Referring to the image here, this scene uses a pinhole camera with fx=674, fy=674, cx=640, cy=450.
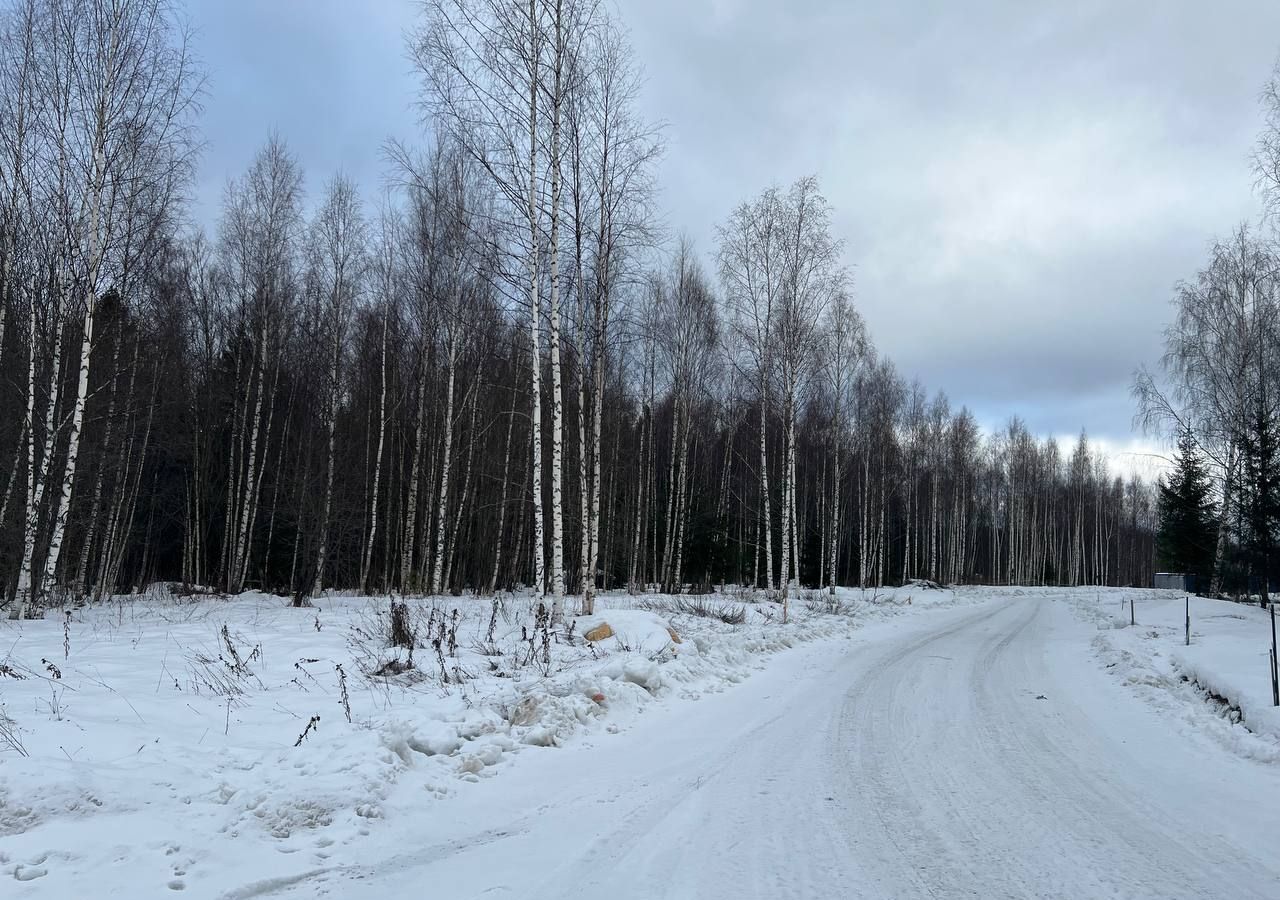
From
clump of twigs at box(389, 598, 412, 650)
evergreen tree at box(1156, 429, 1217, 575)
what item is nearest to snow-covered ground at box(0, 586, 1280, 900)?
clump of twigs at box(389, 598, 412, 650)

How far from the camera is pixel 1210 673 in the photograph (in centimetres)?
902

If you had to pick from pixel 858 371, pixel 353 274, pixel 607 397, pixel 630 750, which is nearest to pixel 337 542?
pixel 353 274

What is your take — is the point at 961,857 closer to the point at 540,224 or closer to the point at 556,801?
the point at 556,801

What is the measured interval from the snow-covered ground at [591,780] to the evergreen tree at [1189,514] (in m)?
30.8

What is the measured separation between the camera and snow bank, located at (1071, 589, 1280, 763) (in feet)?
22.9

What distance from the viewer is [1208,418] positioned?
84.9ft

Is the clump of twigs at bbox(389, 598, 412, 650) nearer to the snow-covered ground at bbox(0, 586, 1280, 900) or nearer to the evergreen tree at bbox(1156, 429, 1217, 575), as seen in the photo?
the snow-covered ground at bbox(0, 586, 1280, 900)

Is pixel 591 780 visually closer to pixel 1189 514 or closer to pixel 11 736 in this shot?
pixel 11 736

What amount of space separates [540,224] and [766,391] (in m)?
11.1

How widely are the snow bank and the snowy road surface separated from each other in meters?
0.41

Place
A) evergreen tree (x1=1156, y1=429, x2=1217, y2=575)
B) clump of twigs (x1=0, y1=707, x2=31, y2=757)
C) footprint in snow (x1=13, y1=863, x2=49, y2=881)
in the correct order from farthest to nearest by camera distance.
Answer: evergreen tree (x1=1156, y1=429, x2=1217, y2=575)
clump of twigs (x1=0, y1=707, x2=31, y2=757)
footprint in snow (x1=13, y1=863, x2=49, y2=881)

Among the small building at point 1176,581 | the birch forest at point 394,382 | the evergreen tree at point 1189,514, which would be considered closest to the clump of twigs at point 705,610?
the birch forest at point 394,382

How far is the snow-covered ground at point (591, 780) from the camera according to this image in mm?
3682

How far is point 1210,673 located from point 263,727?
1134cm
